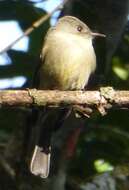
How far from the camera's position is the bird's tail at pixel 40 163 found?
4.94 metres

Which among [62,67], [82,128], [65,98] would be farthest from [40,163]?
[65,98]

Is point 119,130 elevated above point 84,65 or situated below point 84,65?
below

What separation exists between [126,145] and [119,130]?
18cm

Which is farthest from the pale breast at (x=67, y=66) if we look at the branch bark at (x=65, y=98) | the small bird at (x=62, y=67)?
the branch bark at (x=65, y=98)

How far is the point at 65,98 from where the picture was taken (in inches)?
156

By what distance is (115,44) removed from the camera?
5078 millimetres

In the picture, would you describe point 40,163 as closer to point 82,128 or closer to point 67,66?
point 82,128

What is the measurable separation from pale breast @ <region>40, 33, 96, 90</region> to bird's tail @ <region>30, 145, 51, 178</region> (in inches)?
20.2

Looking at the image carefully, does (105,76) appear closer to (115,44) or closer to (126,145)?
(115,44)

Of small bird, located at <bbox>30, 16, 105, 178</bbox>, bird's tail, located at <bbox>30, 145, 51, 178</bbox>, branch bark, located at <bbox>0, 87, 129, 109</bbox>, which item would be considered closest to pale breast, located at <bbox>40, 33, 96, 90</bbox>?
small bird, located at <bbox>30, 16, 105, 178</bbox>

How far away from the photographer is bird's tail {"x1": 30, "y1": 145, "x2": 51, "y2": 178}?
4.94m

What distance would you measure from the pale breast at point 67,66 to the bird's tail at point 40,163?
51cm

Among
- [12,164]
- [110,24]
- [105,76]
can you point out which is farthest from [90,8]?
[12,164]

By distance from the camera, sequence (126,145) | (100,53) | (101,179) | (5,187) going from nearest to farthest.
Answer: (101,179)
(5,187)
(100,53)
(126,145)
